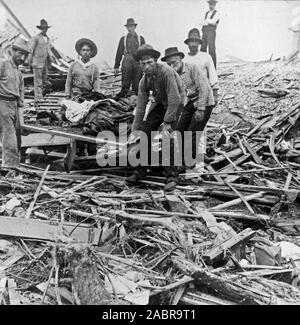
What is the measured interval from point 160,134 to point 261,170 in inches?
57.9

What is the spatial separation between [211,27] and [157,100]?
7.26ft

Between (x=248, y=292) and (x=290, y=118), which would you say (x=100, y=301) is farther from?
(x=290, y=118)

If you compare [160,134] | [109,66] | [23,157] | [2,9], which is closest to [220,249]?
[160,134]

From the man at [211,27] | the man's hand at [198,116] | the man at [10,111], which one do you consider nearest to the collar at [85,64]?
the man at [10,111]

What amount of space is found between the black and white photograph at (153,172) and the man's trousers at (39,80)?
0.14 metres

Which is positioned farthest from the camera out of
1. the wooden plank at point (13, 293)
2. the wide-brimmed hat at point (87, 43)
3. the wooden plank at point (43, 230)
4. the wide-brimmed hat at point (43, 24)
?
the wide-brimmed hat at point (43, 24)

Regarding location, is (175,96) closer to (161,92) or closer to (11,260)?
(161,92)

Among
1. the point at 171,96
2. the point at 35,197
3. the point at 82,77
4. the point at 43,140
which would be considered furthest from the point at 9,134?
the point at 171,96

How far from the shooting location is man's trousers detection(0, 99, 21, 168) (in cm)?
536

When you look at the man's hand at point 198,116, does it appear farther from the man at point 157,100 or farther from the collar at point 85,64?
the collar at point 85,64

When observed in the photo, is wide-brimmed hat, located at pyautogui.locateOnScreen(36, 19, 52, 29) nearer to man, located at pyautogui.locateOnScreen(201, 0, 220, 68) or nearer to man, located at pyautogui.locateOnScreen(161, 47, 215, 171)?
man, located at pyautogui.locateOnScreen(201, 0, 220, 68)

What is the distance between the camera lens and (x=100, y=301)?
271 cm

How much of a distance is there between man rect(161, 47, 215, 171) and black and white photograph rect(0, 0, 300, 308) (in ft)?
0.07

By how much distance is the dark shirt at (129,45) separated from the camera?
340 inches
